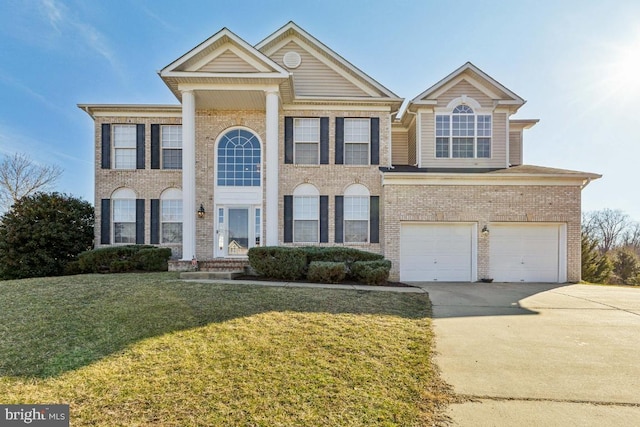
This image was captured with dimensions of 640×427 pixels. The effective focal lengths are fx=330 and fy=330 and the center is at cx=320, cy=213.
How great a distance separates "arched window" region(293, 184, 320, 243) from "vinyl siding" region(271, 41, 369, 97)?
4165 millimetres

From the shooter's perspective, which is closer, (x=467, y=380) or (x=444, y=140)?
(x=467, y=380)

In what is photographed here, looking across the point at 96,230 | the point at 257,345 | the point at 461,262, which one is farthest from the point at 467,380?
the point at 96,230

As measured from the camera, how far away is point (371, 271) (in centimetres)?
1038

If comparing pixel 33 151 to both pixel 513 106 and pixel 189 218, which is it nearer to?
pixel 189 218

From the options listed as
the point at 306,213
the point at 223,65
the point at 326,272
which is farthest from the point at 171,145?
the point at 326,272

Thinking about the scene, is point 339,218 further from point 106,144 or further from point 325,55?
point 106,144

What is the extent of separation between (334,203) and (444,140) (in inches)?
215

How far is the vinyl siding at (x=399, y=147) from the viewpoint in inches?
619

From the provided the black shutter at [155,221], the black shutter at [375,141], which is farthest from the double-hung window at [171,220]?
the black shutter at [375,141]

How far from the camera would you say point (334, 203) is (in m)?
13.4

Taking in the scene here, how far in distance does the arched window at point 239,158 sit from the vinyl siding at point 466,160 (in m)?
6.97

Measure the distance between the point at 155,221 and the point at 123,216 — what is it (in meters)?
1.43

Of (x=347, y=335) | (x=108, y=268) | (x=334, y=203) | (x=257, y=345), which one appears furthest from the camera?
(x=334, y=203)

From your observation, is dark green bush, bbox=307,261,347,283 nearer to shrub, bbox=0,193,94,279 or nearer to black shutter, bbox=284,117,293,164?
black shutter, bbox=284,117,293,164
